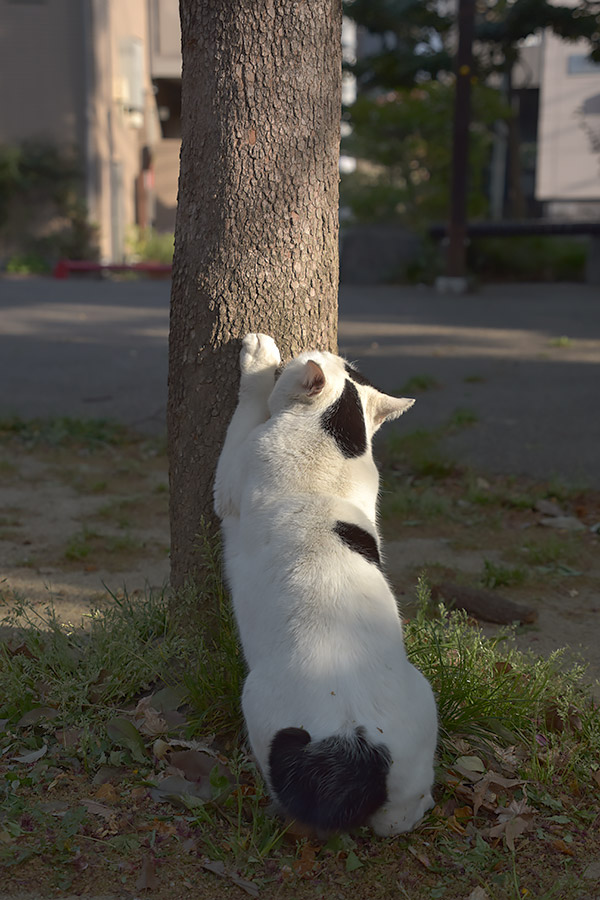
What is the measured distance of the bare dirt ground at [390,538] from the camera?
404 centimetres

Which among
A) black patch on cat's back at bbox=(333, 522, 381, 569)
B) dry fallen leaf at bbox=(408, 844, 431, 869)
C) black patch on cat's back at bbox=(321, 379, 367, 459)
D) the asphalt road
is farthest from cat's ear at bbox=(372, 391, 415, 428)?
the asphalt road

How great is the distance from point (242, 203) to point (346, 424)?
88cm

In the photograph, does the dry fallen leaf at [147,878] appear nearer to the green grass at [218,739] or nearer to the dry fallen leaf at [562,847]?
the green grass at [218,739]

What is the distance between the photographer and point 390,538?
16.4 ft

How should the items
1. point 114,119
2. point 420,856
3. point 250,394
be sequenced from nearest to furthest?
1. point 420,856
2. point 250,394
3. point 114,119

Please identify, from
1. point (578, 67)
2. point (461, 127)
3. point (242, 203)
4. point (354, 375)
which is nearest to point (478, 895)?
point (354, 375)

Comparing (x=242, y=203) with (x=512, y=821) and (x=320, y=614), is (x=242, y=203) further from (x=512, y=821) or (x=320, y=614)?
(x=512, y=821)

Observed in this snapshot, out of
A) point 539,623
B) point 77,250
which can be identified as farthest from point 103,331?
point 77,250

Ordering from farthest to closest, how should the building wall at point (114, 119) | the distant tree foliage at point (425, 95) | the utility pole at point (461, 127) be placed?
the building wall at point (114, 119) → the distant tree foliage at point (425, 95) → the utility pole at point (461, 127)

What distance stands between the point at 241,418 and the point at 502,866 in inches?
61.8

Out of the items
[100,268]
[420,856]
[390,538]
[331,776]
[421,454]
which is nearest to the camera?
[331,776]

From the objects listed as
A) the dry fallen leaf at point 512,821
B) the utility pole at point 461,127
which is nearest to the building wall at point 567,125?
the utility pole at point 461,127

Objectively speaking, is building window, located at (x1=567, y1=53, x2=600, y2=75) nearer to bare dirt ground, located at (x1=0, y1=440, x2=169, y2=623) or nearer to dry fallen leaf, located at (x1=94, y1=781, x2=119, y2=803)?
bare dirt ground, located at (x1=0, y1=440, x2=169, y2=623)

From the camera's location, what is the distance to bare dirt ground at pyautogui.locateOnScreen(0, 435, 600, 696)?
13.2ft
